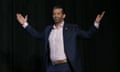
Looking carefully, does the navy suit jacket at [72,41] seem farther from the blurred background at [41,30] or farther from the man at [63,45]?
the blurred background at [41,30]

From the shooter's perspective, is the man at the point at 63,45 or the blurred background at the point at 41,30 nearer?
the man at the point at 63,45

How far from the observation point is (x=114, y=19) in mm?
4820

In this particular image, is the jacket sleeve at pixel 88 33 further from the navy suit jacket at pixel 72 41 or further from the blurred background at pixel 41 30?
the blurred background at pixel 41 30

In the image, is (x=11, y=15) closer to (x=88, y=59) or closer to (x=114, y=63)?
(x=88, y=59)

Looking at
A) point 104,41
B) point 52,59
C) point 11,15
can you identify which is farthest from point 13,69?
point 104,41

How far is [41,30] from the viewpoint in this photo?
4.55 metres

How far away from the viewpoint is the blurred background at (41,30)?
4.39 m

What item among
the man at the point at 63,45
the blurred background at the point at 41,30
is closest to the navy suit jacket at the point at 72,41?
the man at the point at 63,45

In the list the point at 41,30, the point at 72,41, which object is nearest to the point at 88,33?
the point at 72,41

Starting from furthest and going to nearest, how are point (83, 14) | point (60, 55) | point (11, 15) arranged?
1. point (83, 14)
2. point (11, 15)
3. point (60, 55)

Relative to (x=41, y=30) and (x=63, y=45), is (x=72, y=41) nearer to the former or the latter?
(x=63, y=45)

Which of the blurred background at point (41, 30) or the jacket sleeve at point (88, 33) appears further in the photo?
the blurred background at point (41, 30)

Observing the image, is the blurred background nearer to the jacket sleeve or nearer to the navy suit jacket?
the navy suit jacket

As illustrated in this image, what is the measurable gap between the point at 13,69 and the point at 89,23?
1.12 metres
